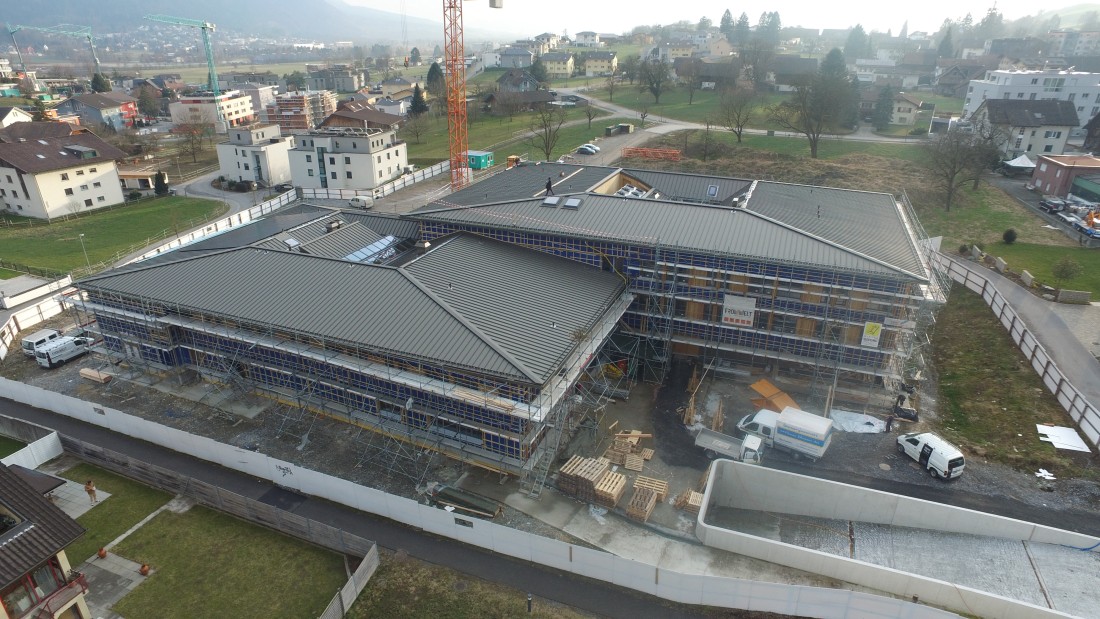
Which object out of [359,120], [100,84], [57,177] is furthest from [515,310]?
[100,84]

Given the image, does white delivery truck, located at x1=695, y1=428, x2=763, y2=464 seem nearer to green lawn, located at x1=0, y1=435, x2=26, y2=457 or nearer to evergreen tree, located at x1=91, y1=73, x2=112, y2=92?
green lawn, located at x1=0, y1=435, x2=26, y2=457

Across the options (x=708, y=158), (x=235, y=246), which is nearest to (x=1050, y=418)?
(x=235, y=246)

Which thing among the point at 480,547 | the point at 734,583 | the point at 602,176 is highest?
the point at 602,176

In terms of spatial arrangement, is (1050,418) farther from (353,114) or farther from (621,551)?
(353,114)

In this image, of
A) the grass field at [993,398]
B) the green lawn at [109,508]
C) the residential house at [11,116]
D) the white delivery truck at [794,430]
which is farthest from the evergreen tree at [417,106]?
the white delivery truck at [794,430]

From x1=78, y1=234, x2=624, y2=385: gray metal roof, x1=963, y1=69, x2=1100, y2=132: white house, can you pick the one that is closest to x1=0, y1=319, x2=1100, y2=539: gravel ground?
x1=78, y1=234, x2=624, y2=385: gray metal roof
